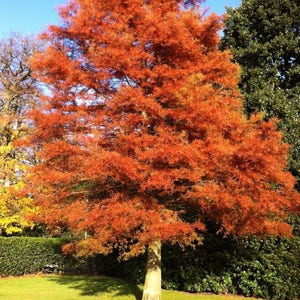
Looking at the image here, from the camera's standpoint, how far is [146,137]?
9289 millimetres

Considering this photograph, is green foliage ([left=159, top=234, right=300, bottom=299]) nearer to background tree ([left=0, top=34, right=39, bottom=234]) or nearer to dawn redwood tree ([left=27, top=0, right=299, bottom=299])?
dawn redwood tree ([left=27, top=0, right=299, bottom=299])

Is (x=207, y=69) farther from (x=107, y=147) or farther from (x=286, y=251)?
(x=286, y=251)

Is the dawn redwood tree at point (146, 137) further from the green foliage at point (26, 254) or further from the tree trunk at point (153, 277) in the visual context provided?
the green foliage at point (26, 254)

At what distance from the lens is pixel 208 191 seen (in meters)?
9.08

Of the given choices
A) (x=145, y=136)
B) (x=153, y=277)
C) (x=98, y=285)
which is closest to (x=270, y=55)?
(x=145, y=136)

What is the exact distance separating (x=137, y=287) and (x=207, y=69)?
8.89m

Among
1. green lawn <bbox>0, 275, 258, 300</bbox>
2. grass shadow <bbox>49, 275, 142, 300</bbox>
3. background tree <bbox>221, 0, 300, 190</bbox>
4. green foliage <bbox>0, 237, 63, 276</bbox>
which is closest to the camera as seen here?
green lawn <bbox>0, 275, 258, 300</bbox>

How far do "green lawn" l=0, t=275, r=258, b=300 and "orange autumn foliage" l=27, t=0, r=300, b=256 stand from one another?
3588mm

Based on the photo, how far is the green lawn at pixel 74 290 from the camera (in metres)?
13.1

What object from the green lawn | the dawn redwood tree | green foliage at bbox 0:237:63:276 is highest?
the dawn redwood tree

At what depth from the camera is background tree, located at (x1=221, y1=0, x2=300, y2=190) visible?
51.0 feet

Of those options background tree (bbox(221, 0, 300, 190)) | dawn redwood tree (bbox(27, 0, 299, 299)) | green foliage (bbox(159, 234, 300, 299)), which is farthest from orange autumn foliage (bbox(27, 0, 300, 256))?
background tree (bbox(221, 0, 300, 190))

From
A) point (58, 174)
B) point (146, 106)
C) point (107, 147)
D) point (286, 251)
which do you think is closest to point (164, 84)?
point (146, 106)

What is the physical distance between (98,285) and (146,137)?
9468 mm
